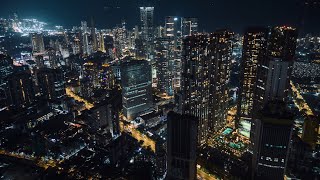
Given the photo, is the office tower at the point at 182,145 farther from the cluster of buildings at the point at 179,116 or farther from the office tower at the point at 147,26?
the office tower at the point at 147,26

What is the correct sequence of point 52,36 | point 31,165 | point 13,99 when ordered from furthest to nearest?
1. point 52,36
2. point 13,99
3. point 31,165

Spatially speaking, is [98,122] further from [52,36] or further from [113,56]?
[52,36]

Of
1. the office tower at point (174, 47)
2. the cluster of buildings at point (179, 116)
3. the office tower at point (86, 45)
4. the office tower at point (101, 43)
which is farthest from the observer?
the office tower at point (101, 43)

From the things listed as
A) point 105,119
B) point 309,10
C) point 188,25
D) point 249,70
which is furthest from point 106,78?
point 309,10

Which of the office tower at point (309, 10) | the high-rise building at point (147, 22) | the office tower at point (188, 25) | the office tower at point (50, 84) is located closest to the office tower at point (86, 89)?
the office tower at point (50, 84)

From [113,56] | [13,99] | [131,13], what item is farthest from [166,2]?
[13,99]

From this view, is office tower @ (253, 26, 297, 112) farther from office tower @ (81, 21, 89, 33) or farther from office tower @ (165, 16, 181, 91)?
office tower @ (81, 21, 89, 33)

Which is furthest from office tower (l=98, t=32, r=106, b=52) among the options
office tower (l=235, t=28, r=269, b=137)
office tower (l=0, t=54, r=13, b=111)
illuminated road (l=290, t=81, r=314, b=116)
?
illuminated road (l=290, t=81, r=314, b=116)

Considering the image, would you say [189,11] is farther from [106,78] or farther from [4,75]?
[4,75]
